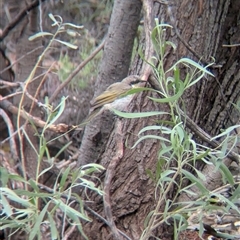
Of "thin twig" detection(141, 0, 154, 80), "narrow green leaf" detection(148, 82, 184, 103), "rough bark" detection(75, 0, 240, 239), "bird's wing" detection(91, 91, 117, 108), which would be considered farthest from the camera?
"rough bark" detection(75, 0, 240, 239)

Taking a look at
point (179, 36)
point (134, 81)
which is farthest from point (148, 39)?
point (179, 36)

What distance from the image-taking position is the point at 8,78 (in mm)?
2701

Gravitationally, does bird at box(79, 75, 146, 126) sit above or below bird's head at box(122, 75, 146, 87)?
below

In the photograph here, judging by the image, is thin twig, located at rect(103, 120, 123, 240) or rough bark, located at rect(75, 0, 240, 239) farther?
rough bark, located at rect(75, 0, 240, 239)

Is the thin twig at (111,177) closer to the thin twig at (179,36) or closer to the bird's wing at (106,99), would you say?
the bird's wing at (106,99)

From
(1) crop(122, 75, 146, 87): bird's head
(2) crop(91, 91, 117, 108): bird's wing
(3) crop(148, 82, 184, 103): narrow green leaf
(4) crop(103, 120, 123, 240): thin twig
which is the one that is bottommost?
(4) crop(103, 120, 123, 240): thin twig

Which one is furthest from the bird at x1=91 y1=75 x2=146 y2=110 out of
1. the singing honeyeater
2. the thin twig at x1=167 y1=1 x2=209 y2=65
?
the thin twig at x1=167 y1=1 x2=209 y2=65

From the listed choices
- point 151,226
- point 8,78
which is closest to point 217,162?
point 151,226

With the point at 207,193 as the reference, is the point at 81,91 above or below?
below

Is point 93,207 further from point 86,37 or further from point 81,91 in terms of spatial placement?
point 86,37

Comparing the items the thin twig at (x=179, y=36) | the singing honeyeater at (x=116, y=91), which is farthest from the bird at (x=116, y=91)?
the thin twig at (x=179, y=36)

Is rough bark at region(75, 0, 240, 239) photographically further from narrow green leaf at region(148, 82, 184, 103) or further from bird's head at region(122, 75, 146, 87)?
narrow green leaf at region(148, 82, 184, 103)

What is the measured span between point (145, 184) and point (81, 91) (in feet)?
5.12

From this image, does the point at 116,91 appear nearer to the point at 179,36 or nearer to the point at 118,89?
the point at 118,89
